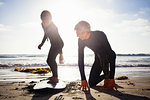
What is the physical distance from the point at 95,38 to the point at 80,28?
53 cm

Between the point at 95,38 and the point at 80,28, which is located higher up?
the point at 80,28

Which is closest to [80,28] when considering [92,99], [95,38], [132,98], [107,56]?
[95,38]

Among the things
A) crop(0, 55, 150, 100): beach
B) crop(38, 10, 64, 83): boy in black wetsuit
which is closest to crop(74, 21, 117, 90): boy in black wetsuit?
crop(0, 55, 150, 100): beach

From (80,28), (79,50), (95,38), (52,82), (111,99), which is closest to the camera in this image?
(111,99)

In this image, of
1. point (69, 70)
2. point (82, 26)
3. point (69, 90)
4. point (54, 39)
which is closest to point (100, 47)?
point (82, 26)

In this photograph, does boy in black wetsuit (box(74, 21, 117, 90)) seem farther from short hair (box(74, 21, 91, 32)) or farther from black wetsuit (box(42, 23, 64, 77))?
black wetsuit (box(42, 23, 64, 77))

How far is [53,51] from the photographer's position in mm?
4957

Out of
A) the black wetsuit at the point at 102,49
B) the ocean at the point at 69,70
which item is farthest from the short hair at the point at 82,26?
the ocean at the point at 69,70

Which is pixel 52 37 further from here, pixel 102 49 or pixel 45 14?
pixel 102 49

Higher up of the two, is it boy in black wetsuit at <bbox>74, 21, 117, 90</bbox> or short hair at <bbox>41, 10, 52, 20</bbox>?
short hair at <bbox>41, 10, 52, 20</bbox>

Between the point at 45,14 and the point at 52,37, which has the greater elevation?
the point at 45,14

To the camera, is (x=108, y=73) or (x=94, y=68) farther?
(x=94, y=68)

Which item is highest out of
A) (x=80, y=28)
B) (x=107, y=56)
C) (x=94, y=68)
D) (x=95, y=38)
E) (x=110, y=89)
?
(x=80, y=28)

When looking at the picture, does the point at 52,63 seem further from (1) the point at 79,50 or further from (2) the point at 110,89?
(2) the point at 110,89
